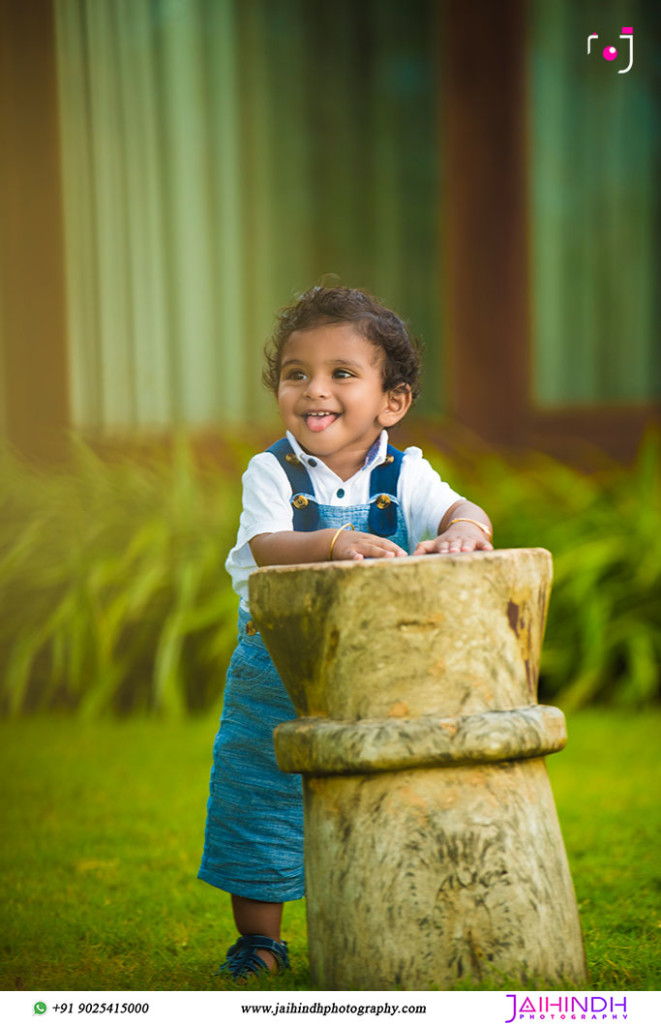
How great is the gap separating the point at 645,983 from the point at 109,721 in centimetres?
279

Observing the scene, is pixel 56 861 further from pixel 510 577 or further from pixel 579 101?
pixel 579 101

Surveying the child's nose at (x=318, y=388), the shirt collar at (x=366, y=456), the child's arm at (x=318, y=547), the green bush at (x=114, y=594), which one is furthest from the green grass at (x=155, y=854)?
the child's nose at (x=318, y=388)

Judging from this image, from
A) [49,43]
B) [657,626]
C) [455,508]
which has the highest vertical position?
[49,43]

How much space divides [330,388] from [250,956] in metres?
0.96

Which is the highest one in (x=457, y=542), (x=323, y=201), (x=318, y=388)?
(x=323, y=201)

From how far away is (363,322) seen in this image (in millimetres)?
1895

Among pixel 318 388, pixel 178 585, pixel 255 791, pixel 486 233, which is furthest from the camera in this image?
pixel 486 233

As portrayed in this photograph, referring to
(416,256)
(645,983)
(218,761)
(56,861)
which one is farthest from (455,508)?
(416,256)

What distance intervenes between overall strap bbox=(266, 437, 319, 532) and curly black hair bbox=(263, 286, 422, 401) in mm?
174

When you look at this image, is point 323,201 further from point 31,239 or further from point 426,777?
point 426,777

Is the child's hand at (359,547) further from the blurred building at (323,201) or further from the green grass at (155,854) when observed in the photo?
the blurred building at (323,201)

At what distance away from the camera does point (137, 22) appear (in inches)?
240

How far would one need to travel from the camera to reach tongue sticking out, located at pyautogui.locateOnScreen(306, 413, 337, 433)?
6.10 feet

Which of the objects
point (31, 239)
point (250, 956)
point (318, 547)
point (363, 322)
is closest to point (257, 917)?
point (250, 956)
